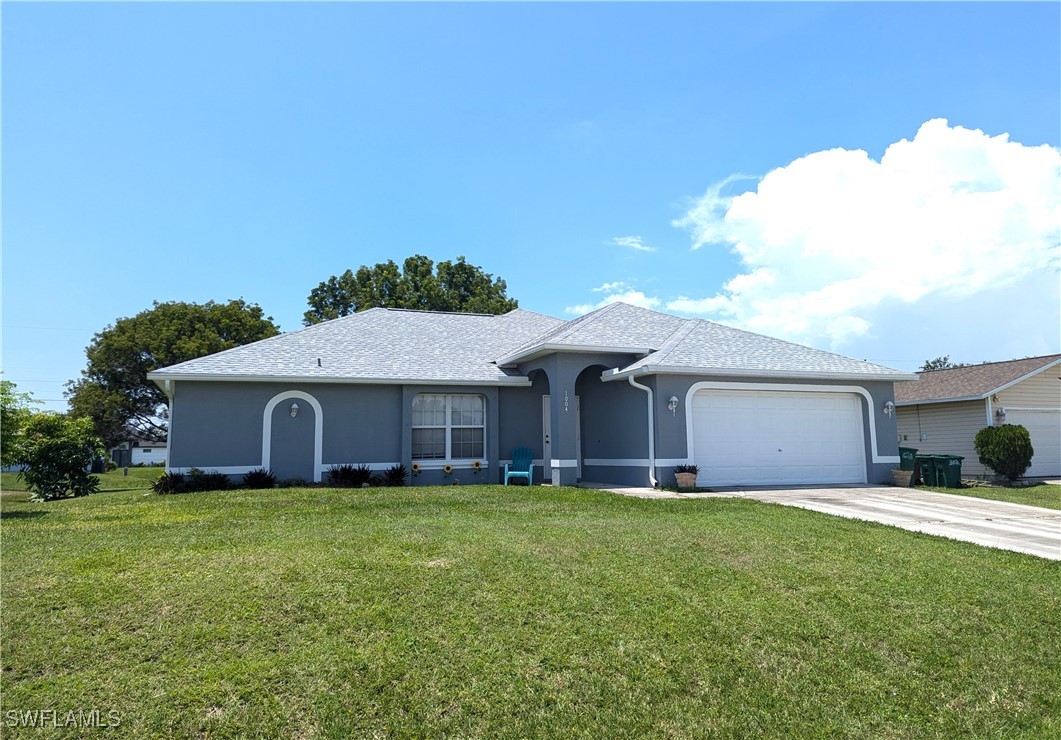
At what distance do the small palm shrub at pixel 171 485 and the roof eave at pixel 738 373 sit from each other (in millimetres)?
9657

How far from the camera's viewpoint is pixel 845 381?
1555 centimetres

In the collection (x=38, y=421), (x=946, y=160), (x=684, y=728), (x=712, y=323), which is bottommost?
(x=684, y=728)

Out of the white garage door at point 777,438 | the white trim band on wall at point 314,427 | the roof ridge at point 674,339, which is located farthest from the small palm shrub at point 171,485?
the white garage door at point 777,438

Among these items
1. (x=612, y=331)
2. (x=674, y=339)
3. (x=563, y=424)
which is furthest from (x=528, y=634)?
(x=674, y=339)

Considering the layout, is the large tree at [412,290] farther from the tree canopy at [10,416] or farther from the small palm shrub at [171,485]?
the tree canopy at [10,416]

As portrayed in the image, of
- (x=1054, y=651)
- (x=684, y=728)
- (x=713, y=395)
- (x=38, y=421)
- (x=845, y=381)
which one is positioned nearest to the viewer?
(x=684, y=728)

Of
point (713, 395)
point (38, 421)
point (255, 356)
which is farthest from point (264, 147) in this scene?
point (713, 395)

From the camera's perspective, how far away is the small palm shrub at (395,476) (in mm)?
14602

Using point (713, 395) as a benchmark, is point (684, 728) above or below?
below

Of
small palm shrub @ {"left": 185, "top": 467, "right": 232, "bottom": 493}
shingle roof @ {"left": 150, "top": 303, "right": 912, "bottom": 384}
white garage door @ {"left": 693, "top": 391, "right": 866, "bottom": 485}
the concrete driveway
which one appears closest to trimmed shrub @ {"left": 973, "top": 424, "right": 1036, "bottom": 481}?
shingle roof @ {"left": 150, "top": 303, "right": 912, "bottom": 384}

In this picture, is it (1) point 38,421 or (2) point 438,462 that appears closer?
(1) point 38,421

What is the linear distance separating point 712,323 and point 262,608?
49.2ft

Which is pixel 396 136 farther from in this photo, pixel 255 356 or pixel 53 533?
pixel 53 533

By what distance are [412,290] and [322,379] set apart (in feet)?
86.9
